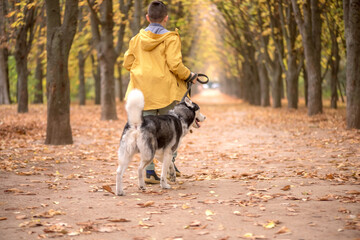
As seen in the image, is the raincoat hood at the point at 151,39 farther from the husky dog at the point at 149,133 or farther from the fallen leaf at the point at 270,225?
the fallen leaf at the point at 270,225

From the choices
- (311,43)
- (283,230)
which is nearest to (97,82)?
(311,43)

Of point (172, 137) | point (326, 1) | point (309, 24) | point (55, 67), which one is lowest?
point (172, 137)

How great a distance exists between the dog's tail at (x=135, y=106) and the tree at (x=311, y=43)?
43.3 ft

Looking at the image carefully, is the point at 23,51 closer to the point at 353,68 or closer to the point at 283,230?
the point at 353,68

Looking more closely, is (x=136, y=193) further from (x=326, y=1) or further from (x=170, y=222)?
(x=326, y=1)

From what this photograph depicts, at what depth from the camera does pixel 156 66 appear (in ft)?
20.3

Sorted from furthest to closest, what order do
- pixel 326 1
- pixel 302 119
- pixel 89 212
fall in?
pixel 326 1 < pixel 302 119 < pixel 89 212

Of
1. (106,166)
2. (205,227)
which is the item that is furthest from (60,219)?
(106,166)

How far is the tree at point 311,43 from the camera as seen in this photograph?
17.2 metres

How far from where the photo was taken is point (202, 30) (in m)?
47.0

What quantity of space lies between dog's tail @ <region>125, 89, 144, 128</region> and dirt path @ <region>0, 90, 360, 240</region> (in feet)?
3.40

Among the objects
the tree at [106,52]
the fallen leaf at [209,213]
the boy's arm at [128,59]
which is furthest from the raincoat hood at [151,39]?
the tree at [106,52]

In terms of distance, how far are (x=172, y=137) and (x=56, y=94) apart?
A: 5394 mm

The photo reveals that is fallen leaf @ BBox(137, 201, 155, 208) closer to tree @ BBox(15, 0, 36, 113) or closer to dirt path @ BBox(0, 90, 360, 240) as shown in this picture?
dirt path @ BBox(0, 90, 360, 240)
